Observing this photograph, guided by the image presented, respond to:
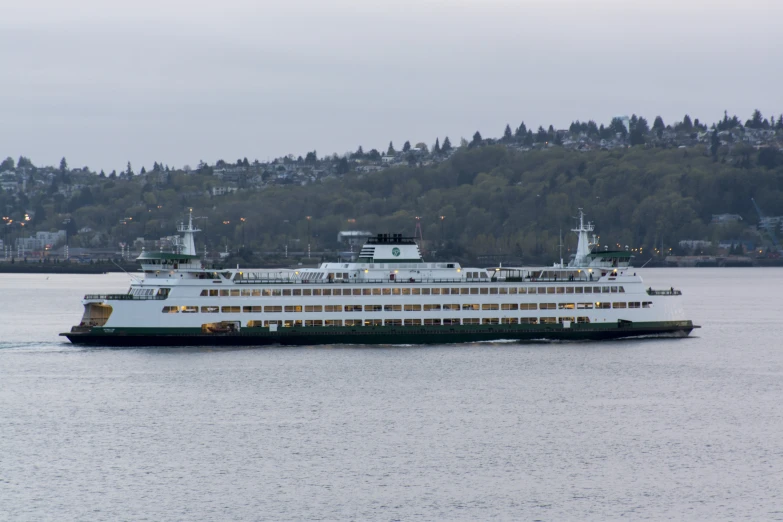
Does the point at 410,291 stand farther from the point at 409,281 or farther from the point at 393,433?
the point at 393,433

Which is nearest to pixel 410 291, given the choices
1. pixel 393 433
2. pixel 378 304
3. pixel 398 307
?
pixel 398 307

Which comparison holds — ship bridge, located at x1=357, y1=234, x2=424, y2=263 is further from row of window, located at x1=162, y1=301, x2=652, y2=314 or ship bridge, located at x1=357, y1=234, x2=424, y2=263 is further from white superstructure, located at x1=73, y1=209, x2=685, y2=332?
row of window, located at x1=162, y1=301, x2=652, y2=314

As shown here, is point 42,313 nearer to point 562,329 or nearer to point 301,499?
point 562,329

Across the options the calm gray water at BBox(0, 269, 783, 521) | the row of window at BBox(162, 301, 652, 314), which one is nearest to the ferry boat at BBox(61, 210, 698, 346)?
the row of window at BBox(162, 301, 652, 314)

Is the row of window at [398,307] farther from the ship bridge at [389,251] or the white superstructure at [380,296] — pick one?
the ship bridge at [389,251]

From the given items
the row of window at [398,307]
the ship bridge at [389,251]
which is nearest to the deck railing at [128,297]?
the row of window at [398,307]

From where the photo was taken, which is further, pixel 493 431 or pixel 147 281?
pixel 147 281

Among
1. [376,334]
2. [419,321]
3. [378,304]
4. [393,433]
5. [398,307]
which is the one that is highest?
[378,304]

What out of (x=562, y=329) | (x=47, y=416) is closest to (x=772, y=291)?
(x=562, y=329)

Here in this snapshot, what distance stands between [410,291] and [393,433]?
2064 cm

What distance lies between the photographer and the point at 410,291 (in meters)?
62.7

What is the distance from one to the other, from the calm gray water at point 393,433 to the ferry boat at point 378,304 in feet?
3.72

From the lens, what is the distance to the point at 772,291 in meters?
138

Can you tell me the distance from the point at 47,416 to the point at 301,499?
14.7m
